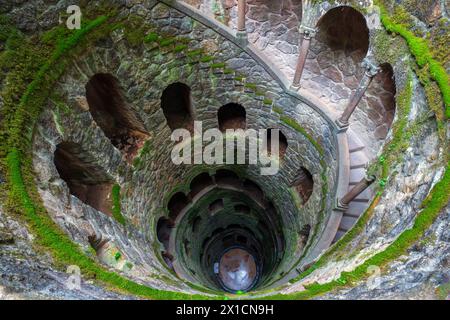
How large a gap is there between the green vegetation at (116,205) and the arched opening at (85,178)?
0.36 feet

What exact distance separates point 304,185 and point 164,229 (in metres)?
6.30

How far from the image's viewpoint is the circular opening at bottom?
713 inches

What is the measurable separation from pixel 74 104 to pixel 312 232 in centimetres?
820

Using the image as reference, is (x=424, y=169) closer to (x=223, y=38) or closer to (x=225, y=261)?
(x=223, y=38)

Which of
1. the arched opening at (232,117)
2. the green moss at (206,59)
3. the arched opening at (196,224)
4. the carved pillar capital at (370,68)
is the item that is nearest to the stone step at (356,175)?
the carved pillar capital at (370,68)

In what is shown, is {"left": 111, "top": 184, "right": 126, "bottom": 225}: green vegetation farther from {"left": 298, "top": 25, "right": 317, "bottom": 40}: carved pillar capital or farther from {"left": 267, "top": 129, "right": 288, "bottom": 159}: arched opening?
{"left": 298, "top": 25, "right": 317, "bottom": 40}: carved pillar capital

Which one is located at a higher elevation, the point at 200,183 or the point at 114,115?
the point at 200,183

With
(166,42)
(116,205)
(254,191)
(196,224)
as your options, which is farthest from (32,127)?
(254,191)

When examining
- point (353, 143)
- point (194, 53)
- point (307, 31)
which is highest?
point (194, 53)

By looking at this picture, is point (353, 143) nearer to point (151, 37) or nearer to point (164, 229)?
point (151, 37)

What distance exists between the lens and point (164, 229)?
560 inches

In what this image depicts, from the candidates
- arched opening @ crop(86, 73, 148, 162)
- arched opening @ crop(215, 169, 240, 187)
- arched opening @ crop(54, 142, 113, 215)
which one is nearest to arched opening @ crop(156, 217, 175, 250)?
arched opening @ crop(215, 169, 240, 187)

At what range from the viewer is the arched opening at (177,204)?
14.7 m

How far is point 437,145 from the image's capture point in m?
5.99
